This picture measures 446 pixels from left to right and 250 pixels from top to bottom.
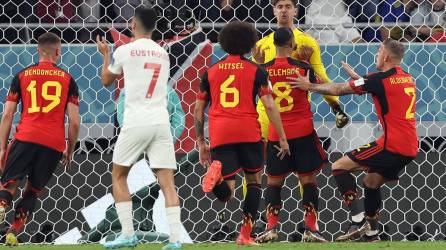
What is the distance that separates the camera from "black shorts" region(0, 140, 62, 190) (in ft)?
30.5

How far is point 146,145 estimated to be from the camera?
26.7ft

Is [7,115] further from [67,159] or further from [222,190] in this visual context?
[222,190]

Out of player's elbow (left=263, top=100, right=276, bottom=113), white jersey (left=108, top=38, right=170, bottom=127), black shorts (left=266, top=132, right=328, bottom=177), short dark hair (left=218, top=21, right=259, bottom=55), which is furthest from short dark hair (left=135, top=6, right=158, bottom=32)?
black shorts (left=266, top=132, right=328, bottom=177)

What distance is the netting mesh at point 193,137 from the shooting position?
35.0 feet

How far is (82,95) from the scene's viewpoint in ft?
35.1

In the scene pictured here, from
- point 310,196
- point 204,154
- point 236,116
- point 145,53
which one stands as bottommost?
point 310,196

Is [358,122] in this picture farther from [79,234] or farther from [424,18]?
[79,234]

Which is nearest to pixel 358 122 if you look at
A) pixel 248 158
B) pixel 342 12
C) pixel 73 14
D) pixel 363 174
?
pixel 363 174

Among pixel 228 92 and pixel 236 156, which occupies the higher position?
pixel 228 92

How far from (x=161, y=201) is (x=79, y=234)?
2.33 feet

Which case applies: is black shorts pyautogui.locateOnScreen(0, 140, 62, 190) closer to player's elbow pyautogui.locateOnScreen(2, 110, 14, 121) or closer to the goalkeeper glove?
player's elbow pyautogui.locateOnScreen(2, 110, 14, 121)

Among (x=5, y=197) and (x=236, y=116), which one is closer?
(x=236, y=116)

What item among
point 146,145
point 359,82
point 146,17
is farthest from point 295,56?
point 146,145

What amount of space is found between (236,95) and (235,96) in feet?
0.04
